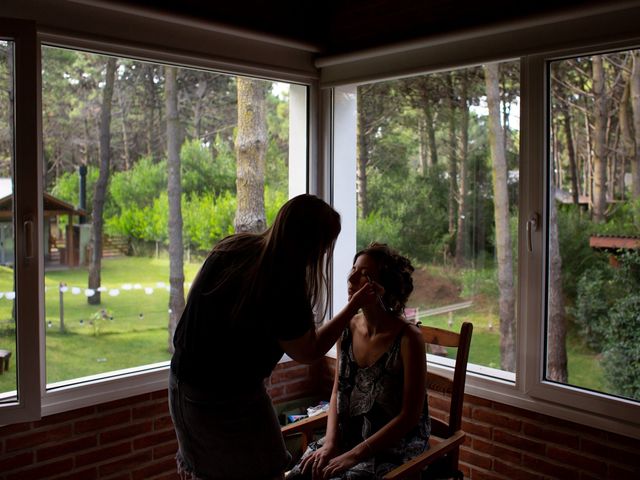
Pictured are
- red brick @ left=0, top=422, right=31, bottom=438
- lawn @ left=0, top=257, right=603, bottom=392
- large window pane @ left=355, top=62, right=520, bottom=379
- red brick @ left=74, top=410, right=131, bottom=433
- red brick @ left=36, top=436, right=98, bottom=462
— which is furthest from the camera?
lawn @ left=0, top=257, right=603, bottom=392

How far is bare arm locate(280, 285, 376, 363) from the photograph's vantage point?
1.69 meters

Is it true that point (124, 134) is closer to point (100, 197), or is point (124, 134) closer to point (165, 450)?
point (100, 197)

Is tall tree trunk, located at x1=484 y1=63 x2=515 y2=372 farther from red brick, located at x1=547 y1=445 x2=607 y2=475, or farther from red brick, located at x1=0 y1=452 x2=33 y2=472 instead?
red brick, located at x1=0 y1=452 x2=33 y2=472

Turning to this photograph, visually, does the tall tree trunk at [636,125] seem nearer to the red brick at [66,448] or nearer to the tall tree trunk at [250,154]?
the tall tree trunk at [250,154]

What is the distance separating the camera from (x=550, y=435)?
238 centimetres

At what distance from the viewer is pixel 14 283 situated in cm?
223

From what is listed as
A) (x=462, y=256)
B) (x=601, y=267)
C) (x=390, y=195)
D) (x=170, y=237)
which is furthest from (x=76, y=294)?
(x=601, y=267)

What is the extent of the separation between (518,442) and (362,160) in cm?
188

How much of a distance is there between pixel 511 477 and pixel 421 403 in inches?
29.3

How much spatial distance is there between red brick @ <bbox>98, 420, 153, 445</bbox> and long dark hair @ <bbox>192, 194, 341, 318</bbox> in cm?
121

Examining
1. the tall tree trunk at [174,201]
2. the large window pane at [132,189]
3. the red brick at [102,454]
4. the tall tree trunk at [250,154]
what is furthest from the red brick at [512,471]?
the tall tree trunk at [174,201]

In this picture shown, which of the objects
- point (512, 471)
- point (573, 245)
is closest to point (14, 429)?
point (512, 471)

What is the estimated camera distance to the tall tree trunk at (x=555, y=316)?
246 cm

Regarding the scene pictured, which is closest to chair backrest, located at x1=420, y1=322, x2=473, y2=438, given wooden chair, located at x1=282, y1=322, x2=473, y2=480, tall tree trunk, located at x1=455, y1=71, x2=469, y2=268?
wooden chair, located at x1=282, y1=322, x2=473, y2=480
